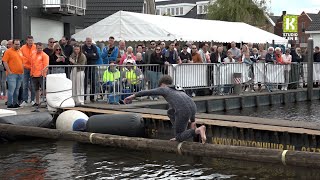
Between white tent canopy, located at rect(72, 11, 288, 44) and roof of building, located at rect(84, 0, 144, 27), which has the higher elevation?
roof of building, located at rect(84, 0, 144, 27)

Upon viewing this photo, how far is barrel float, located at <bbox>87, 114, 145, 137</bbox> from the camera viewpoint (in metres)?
14.2

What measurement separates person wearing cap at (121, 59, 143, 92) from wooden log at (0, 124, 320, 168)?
557cm


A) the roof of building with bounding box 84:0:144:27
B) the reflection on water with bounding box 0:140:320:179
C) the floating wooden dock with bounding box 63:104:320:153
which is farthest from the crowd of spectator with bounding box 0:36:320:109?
the roof of building with bounding box 84:0:144:27

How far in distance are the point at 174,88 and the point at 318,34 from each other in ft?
158

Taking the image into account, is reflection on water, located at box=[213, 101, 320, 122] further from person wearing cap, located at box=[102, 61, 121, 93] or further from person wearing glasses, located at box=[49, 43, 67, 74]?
person wearing glasses, located at box=[49, 43, 67, 74]

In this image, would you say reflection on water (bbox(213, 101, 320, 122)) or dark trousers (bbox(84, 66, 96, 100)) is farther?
reflection on water (bbox(213, 101, 320, 122))

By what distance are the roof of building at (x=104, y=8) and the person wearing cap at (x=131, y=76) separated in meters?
24.5

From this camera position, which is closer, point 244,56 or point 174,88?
point 174,88

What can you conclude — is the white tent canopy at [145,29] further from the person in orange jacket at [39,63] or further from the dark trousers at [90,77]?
the person in orange jacket at [39,63]

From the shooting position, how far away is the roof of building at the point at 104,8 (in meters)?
43.7

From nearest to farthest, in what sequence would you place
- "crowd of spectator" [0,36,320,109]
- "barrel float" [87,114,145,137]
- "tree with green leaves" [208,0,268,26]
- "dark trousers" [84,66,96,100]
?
"barrel float" [87,114,145,137] < "crowd of spectator" [0,36,320,109] < "dark trousers" [84,66,96,100] < "tree with green leaves" [208,0,268,26]

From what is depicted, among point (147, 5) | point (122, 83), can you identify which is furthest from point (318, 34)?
point (122, 83)

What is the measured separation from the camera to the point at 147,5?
50.5 m

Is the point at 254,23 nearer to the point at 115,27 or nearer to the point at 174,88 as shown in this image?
the point at 115,27
